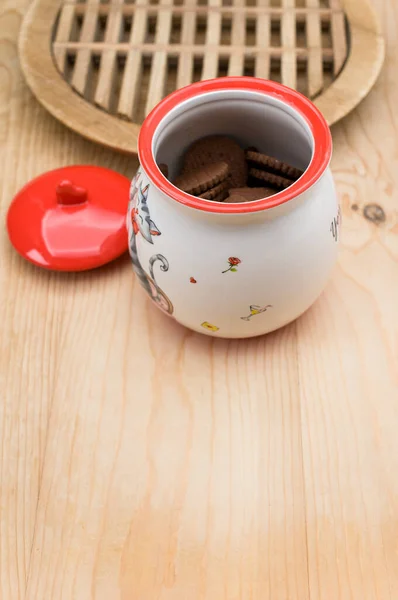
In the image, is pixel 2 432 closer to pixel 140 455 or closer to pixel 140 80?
pixel 140 455

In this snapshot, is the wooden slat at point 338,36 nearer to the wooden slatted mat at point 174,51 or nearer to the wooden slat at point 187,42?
the wooden slatted mat at point 174,51

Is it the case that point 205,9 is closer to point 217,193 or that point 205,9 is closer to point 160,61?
point 160,61

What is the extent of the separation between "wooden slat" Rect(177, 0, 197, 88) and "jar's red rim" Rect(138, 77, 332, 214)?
18 centimetres

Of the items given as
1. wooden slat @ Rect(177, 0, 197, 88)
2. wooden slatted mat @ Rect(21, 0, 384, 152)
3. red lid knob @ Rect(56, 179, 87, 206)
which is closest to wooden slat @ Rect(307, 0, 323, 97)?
wooden slatted mat @ Rect(21, 0, 384, 152)

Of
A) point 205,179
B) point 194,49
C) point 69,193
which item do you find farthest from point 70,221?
point 194,49

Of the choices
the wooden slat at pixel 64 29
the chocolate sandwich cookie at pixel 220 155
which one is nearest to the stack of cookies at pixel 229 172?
the chocolate sandwich cookie at pixel 220 155

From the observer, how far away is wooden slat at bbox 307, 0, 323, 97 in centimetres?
66

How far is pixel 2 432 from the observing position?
50cm

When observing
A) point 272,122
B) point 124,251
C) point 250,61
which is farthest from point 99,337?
point 250,61

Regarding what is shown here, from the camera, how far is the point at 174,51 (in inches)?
27.1

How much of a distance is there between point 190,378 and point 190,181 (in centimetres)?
15

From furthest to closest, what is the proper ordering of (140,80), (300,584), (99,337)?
(140,80)
(99,337)
(300,584)

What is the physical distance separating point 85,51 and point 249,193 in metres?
0.29

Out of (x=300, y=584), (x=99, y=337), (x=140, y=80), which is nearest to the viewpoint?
(x=300, y=584)
